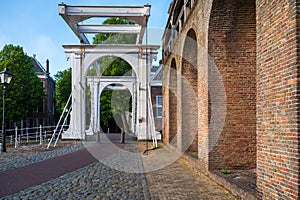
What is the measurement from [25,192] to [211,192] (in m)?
3.27

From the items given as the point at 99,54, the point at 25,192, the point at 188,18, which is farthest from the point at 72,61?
the point at 25,192

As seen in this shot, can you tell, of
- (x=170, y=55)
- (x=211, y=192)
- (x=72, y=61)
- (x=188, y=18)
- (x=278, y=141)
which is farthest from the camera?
(x=72, y=61)

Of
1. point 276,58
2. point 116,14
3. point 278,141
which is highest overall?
point 116,14

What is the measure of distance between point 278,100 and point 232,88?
126 inches

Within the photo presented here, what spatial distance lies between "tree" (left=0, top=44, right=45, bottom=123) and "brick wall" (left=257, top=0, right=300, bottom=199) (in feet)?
79.8

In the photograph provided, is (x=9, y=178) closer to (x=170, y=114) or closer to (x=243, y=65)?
(x=243, y=65)

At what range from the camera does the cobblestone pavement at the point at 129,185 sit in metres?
5.72

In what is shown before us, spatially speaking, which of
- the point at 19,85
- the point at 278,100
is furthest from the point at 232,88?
the point at 19,85

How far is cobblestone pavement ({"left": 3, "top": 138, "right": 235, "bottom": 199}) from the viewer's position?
18.8 ft

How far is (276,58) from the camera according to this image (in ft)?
13.9

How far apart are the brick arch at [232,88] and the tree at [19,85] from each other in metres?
21.9

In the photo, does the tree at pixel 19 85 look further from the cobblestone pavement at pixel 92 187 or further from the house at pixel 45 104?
the cobblestone pavement at pixel 92 187

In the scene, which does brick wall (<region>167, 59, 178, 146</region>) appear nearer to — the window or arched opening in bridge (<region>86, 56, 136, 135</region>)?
arched opening in bridge (<region>86, 56, 136, 135</region>)

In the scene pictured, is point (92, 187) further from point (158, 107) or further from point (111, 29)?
point (158, 107)
